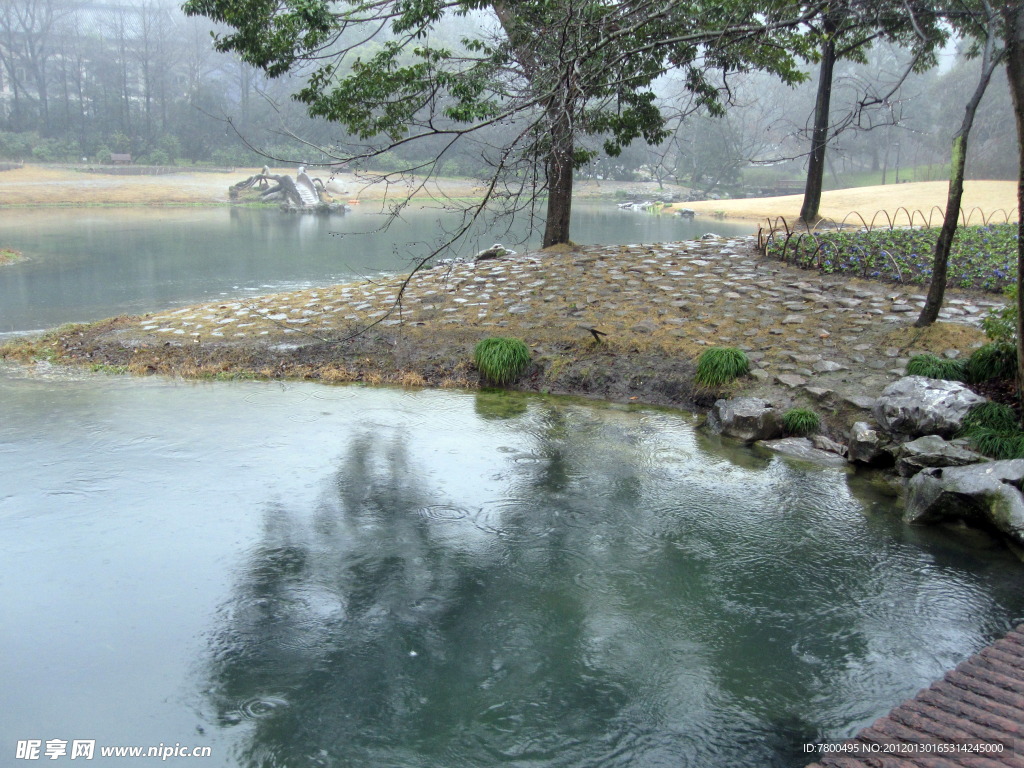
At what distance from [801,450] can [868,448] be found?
20.9 inches

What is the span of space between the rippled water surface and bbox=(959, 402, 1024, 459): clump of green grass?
0.86 meters

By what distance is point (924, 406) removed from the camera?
5.99m

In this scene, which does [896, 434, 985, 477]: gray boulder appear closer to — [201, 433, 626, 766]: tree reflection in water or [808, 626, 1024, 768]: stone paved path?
[808, 626, 1024, 768]: stone paved path

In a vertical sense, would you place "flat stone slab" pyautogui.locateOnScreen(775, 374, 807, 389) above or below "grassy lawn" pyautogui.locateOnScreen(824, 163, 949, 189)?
below

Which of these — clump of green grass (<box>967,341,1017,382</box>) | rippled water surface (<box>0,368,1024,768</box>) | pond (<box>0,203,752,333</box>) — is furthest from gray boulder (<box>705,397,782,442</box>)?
pond (<box>0,203,752,333</box>)

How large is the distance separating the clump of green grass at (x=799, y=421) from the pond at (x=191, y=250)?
275 cm

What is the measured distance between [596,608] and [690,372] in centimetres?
397

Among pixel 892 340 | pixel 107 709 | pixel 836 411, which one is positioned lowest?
pixel 107 709

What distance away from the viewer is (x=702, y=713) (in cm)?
333

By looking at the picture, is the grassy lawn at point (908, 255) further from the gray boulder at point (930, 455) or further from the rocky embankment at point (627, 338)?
the gray boulder at point (930, 455)

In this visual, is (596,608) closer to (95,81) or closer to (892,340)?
(892,340)

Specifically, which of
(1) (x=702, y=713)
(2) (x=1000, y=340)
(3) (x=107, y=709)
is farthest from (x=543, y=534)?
(2) (x=1000, y=340)

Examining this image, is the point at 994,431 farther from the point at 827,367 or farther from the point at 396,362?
the point at 396,362

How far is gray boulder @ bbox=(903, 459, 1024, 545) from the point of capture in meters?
4.72
